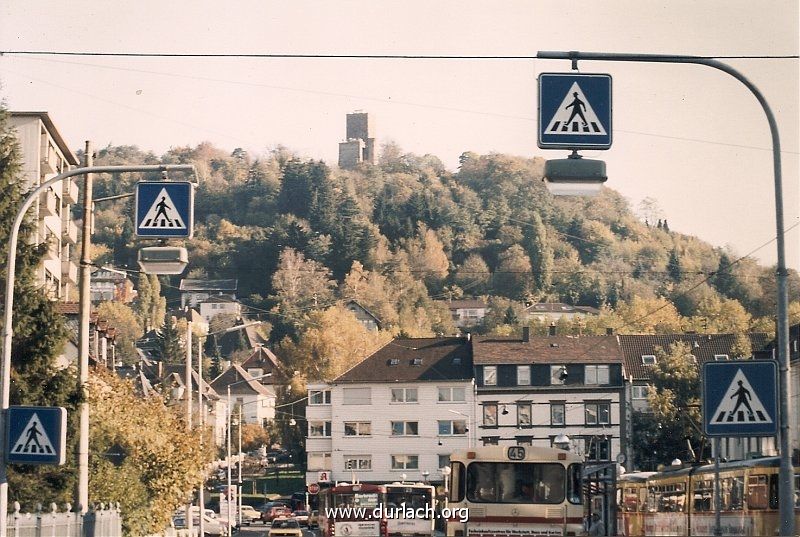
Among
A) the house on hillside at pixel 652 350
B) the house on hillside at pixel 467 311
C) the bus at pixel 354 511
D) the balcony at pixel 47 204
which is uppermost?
the house on hillside at pixel 467 311

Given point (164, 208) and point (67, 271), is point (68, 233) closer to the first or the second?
point (67, 271)

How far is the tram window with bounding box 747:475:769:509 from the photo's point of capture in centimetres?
3123

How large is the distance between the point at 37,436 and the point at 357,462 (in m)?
71.1

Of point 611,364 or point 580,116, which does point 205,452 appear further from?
point 611,364

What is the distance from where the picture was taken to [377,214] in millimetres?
186875

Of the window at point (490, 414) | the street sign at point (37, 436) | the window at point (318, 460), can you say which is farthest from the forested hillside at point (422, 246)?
the street sign at point (37, 436)

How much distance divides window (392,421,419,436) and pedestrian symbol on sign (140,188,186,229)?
233 feet

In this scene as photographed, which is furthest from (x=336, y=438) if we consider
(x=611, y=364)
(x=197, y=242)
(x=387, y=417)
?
(x=197, y=242)

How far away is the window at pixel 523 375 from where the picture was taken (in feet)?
298

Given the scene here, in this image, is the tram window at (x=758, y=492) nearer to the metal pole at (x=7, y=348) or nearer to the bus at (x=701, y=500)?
the bus at (x=701, y=500)

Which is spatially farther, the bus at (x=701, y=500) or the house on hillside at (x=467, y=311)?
the house on hillside at (x=467, y=311)

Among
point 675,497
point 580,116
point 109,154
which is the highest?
point 109,154

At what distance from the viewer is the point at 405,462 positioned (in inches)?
3509

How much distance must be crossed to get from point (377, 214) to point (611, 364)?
9873 centimetres
